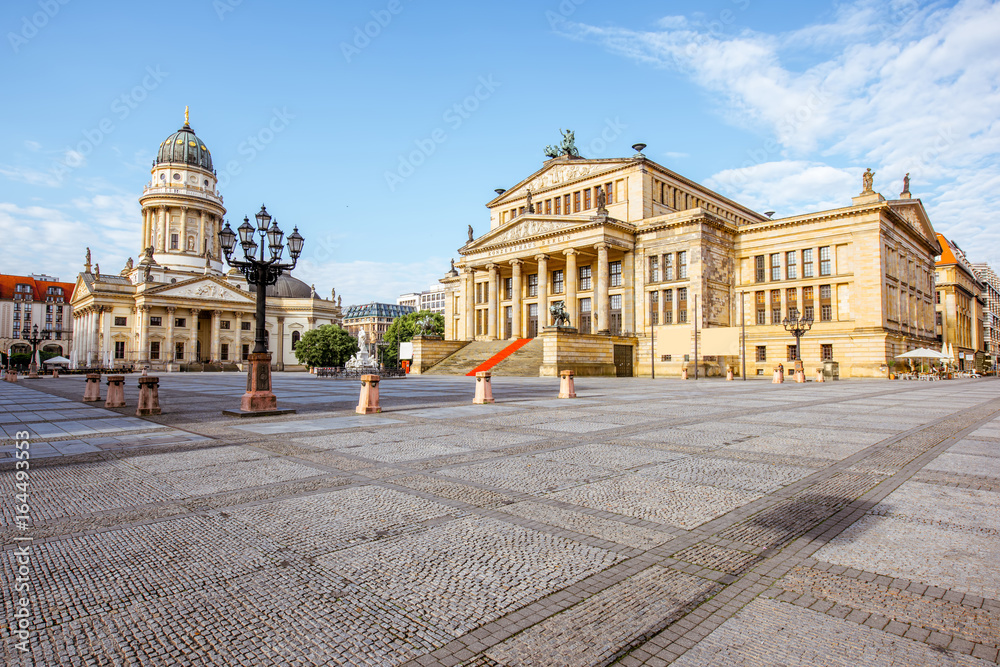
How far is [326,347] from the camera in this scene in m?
73.3

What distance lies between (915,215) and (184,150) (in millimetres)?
98686

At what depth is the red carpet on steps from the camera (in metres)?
45.2

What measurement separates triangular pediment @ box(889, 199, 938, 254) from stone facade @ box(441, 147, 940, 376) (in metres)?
0.31

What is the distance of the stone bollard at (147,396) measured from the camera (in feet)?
46.2

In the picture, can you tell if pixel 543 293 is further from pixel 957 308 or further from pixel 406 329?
pixel 957 308

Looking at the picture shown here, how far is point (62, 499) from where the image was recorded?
575 centimetres

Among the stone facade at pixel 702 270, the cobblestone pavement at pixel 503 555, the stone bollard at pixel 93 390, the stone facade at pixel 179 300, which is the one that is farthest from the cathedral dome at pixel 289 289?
the cobblestone pavement at pixel 503 555

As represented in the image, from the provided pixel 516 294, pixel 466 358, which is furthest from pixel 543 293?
pixel 466 358

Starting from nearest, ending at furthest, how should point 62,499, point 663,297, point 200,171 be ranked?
point 62,499
point 663,297
point 200,171

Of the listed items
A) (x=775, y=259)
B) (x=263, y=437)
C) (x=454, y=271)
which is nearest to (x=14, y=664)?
(x=263, y=437)

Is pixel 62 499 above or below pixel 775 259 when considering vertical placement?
below

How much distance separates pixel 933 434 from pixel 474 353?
4151 cm

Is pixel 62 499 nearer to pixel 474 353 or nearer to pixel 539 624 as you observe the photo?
pixel 539 624

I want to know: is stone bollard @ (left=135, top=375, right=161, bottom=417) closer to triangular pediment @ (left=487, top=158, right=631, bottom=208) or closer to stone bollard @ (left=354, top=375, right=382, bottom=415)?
stone bollard @ (left=354, top=375, right=382, bottom=415)
